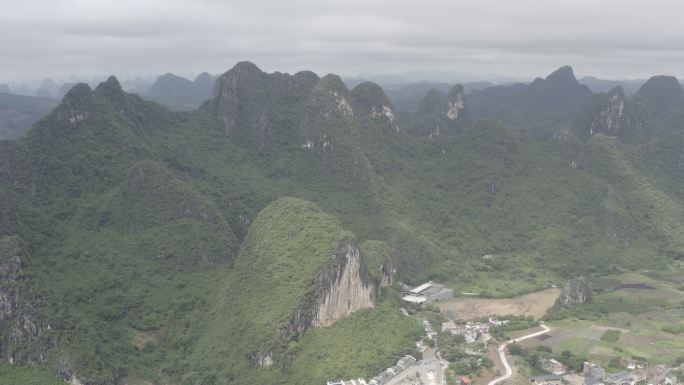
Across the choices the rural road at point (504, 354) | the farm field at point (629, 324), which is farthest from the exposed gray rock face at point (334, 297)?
the farm field at point (629, 324)

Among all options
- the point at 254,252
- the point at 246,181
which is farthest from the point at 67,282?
the point at 246,181

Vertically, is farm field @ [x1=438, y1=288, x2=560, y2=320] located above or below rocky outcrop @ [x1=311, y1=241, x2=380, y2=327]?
below

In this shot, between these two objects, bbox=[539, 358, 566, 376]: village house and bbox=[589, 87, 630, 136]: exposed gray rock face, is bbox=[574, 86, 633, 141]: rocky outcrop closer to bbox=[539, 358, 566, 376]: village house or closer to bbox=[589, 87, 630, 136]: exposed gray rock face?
bbox=[589, 87, 630, 136]: exposed gray rock face

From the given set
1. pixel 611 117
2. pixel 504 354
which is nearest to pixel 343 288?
pixel 504 354

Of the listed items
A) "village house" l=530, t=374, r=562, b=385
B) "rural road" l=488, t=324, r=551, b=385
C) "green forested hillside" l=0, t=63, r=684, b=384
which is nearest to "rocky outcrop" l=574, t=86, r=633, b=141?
"green forested hillside" l=0, t=63, r=684, b=384

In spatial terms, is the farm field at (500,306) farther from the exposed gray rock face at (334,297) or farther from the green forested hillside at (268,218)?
the exposed gray rock face at (334,297)

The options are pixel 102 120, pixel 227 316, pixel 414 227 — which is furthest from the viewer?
pixel 414 227

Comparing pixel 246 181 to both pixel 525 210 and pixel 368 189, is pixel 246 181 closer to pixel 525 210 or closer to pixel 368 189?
pixel 368 189
